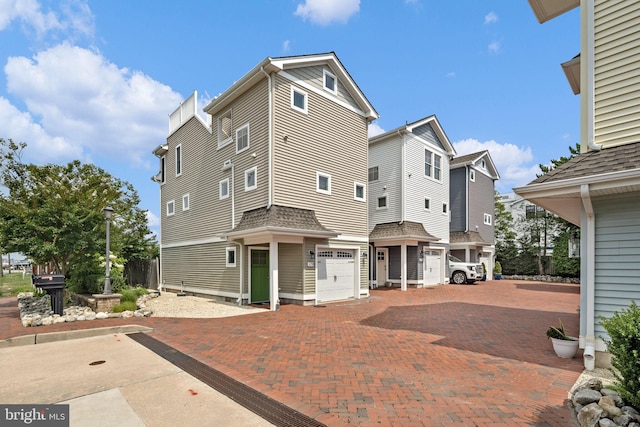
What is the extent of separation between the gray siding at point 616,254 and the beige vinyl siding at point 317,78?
10545 mm

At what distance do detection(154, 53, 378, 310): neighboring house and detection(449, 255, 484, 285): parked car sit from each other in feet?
31.9

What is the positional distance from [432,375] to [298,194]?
851 cm

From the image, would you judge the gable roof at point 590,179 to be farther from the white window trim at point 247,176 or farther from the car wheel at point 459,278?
the car wheel at point 459,278

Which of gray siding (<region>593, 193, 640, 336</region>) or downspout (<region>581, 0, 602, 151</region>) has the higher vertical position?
downspout (<region>581, 0, 602, 151</region>)

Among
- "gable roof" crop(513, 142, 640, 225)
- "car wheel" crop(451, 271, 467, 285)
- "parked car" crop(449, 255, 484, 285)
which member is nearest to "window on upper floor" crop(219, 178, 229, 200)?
"gable roof" crop(513, 142, 640, 225)

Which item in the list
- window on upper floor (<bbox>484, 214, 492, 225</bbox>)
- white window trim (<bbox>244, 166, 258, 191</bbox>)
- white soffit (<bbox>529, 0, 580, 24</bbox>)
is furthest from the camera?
window on upper floor (<bbox>484, 214, 492, 225</bbox>)

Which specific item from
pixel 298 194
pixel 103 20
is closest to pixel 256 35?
pixel 103 20

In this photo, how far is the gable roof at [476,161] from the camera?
A: 24.0 meters

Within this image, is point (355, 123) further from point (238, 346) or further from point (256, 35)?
point (238, 346)

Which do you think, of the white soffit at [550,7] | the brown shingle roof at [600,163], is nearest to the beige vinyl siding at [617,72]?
the brown shingle roof at [600,163]

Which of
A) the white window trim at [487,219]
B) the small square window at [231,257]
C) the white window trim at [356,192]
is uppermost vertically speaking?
the white window trim at [356,192]

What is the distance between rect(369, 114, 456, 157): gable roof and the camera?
1830 cm

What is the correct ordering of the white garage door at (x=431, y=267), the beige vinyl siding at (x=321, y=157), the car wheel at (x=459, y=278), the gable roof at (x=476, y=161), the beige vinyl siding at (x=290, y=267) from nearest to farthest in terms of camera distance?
1. the beige vinyl siding at (x=321, y=157)
2. the beige vinyl siding at (x=290, y=267)
3. the white garage door at (x=431, y=267)
4. the car wheel at (x=459, y=278)
5. the gable roof at (x=476, y=161)

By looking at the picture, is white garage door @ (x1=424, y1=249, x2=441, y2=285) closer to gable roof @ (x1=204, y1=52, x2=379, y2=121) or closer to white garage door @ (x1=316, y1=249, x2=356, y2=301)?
white garage door @ (x1=316, y1=249, x2=356, y2=301)
